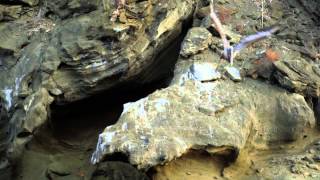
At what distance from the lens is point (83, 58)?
5.10 metres

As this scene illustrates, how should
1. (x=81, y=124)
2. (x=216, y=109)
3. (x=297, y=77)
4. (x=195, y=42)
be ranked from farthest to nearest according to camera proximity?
1. (x=81, y=124)
2. (x=195, y=42)
3. (x=297, y=77)
4. (x=216, y=109)

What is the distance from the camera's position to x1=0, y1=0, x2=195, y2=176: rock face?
199 inches

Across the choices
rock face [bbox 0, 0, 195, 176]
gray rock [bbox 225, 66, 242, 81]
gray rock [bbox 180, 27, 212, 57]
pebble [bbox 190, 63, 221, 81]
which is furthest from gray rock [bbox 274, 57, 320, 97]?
rock face [bbox 0, 0, 195, 176]

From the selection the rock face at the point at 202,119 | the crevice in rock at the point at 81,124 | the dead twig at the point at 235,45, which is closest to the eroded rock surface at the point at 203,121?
the rock face at the point at 202,119

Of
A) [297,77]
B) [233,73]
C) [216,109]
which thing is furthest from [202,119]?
[297,77]

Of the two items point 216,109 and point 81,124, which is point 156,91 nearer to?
point 216,109

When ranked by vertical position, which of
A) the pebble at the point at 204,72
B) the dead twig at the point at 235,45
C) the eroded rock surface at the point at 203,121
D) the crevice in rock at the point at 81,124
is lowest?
the crevice in rock at the point at 81,124

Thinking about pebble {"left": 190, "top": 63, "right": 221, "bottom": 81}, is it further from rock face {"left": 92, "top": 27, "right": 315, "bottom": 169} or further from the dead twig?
the dead twig

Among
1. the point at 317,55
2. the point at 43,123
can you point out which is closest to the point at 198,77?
the point at 317,55

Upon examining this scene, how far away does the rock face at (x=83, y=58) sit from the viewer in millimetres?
5066

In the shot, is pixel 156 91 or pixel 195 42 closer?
pixel 156 91

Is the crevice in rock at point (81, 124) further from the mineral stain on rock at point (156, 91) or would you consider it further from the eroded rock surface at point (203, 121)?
the eroded rock surface at point (203, 121)

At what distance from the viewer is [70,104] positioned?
17.6ft

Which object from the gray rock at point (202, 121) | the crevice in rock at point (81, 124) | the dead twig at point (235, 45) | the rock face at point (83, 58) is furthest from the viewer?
the crevice in rock at point (81, 124)
